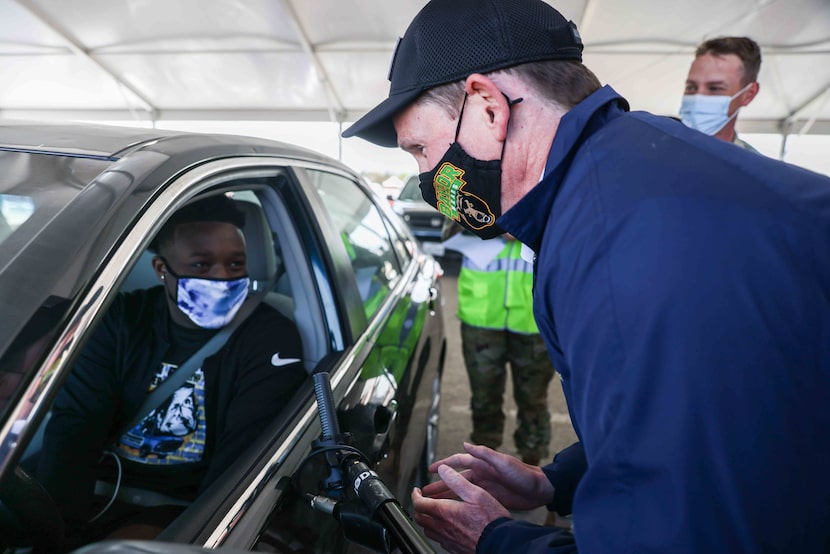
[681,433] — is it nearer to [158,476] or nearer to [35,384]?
[35,384]

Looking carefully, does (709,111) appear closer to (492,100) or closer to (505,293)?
(505,293)

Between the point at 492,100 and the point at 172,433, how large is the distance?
1.25 metres

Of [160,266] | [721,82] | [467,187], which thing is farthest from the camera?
[721,82]

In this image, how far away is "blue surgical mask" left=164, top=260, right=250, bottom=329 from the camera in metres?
1.64

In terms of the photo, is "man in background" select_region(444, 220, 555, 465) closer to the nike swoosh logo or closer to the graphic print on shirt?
the nike swoosh logo

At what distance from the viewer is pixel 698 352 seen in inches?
25.5

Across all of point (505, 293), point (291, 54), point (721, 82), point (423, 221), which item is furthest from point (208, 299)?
point (291, 54)

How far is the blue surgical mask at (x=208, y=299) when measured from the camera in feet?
5.38

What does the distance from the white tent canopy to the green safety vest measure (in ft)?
19.0

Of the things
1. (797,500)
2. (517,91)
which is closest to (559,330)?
(797,500)

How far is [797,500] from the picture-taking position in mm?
705

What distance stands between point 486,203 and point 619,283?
1.54 ft

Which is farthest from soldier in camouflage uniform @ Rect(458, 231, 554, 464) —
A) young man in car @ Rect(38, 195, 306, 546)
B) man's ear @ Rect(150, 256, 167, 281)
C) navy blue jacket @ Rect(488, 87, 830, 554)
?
navy blue jacket @ Rect(488, 87, 830, 554)

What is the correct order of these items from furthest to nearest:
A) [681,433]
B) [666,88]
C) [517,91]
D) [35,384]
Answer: [666,88] < [517,91] < [35,384] < [681,433]
